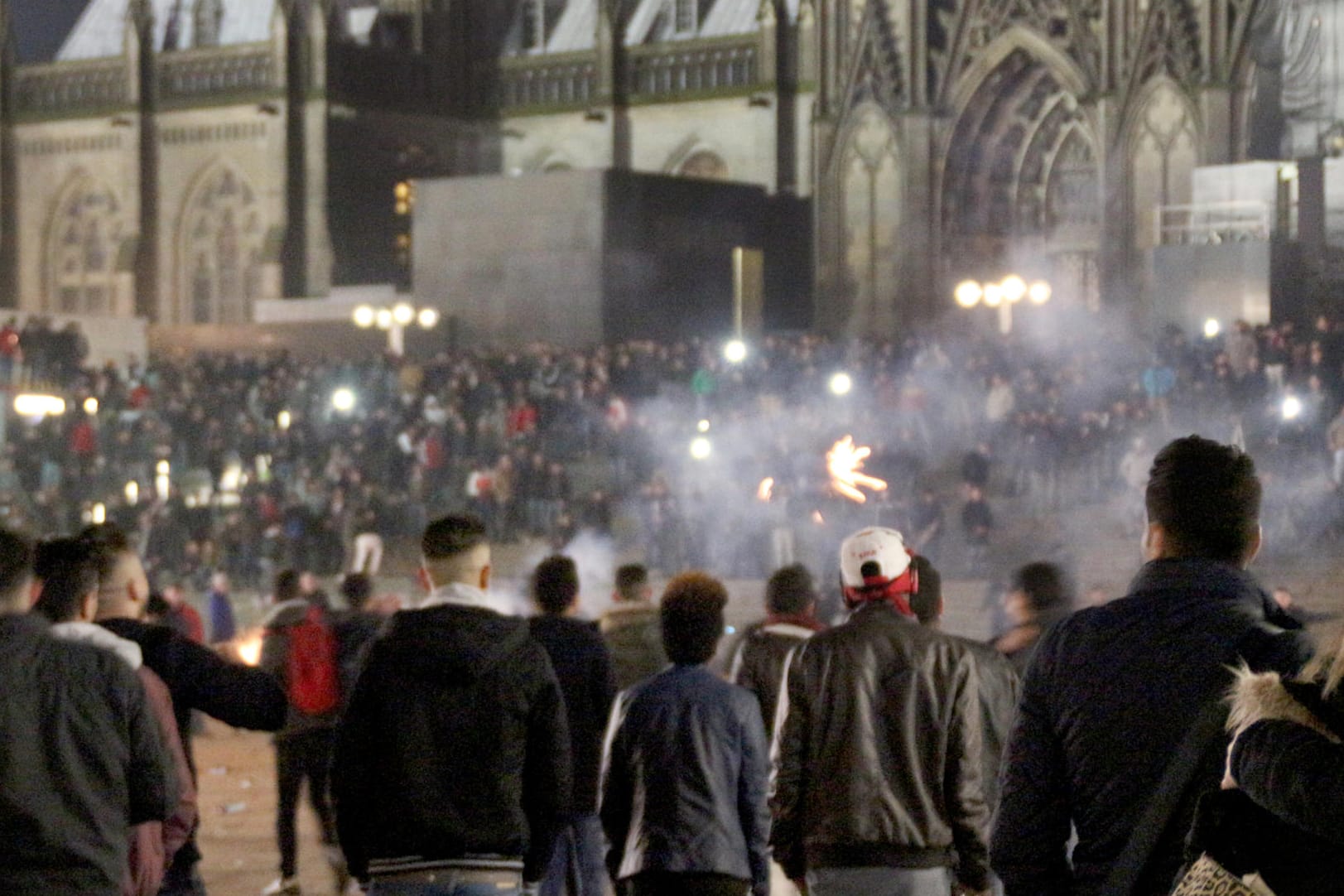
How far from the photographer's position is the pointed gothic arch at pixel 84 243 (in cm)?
4900

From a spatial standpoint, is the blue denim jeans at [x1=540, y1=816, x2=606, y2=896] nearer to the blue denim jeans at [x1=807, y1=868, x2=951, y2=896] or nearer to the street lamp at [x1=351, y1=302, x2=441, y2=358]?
the blue denim jeans at [x1=807, y1=868, x2=951, y2=896]

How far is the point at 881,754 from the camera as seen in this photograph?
16.8 feet

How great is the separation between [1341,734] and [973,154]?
34837 mm

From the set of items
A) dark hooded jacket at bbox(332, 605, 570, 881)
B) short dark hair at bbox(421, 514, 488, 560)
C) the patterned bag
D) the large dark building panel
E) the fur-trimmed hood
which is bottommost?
dark hooded jacket at bbox(332, 605, 570, 881)

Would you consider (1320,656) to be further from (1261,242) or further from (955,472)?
(1261,242)

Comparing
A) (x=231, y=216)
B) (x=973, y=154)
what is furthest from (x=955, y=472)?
(x=231, y=216)

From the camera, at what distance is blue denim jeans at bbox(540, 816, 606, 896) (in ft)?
21.0

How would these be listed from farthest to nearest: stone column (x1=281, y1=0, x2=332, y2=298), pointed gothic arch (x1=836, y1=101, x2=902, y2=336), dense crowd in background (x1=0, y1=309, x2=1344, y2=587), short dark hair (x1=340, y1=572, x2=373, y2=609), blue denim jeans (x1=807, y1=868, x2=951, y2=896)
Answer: stone column (x1=281, y1=0, x2=332, y2=298)
pointed gothic arch (x1=836, y1=101, x2=902, y2=336)
dense crowd in background (x1=0, y1=309, x2=1344, y2=587)
short dark hair (x1=340, y1=572, x2=373, y2=609)
blue denim jeans (x1=807, y1=868, x2=951, y2=896)

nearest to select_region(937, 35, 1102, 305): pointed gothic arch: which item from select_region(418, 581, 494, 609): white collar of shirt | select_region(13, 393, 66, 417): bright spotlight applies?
select_region(13, 393, 66, 417): bright spotlight

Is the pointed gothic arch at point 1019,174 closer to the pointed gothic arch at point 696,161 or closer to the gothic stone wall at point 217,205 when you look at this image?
the pointed gothic arch at point 696,161

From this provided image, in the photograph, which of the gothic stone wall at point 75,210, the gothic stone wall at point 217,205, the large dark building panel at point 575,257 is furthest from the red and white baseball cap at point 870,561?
the gothic stone wall at point 75,210

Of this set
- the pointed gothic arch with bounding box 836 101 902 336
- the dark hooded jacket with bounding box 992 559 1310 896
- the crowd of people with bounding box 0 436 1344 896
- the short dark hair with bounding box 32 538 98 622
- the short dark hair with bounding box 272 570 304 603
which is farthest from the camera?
the pointed gothic arch with bounding box 836 101 902 336

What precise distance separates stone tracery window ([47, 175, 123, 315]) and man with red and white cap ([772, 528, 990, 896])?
150 feet

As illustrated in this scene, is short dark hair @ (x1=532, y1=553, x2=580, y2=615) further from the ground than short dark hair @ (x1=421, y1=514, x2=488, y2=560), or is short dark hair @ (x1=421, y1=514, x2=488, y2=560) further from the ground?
short dark hair @ (x1=421, y1=514, x2=488, y2=560)
